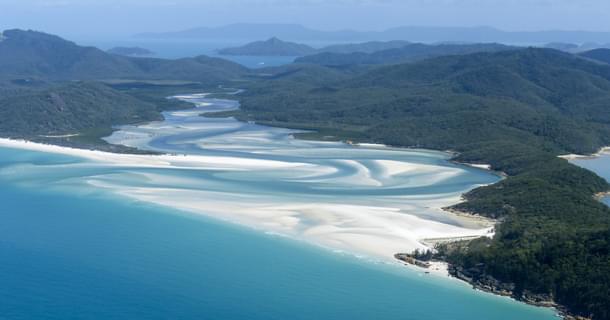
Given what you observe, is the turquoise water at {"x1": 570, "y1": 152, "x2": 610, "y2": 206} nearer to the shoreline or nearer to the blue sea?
the blue sea

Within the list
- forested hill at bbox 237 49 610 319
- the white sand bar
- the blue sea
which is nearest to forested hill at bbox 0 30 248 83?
forested hill at bbox 237 49 610 319

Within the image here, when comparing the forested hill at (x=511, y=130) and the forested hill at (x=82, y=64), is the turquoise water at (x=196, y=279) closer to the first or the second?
the forested hill at (x=511, y=130)

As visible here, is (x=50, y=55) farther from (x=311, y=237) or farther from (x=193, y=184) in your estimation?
(x=311, y=237)

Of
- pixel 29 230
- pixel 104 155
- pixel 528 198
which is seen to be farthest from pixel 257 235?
pixel 104 155

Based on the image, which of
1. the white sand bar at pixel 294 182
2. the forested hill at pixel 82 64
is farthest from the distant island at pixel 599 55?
the white sand bar at pixel 294 182

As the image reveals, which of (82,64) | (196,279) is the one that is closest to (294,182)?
(196,279)
